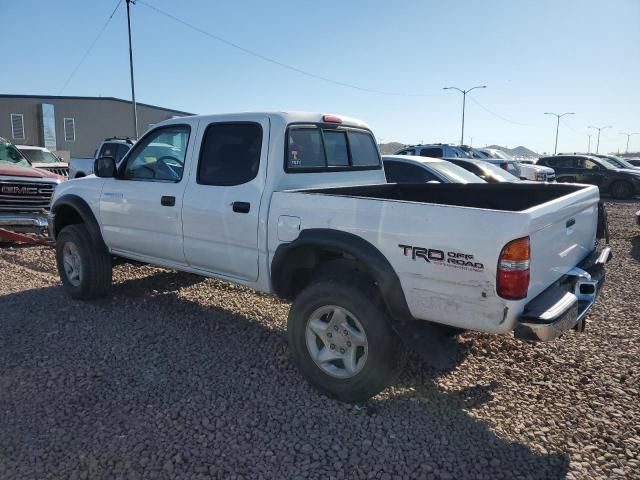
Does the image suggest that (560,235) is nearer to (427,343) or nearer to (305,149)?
(427,343)

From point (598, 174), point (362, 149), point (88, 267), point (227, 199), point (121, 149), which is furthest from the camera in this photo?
point (598, 174)

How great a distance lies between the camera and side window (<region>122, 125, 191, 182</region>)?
4.73m

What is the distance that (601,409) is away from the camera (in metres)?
3.46

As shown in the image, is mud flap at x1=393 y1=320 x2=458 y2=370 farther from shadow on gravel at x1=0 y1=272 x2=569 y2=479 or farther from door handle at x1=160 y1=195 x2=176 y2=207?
door handle at x1=160 y1=195 x2=176 y2=207

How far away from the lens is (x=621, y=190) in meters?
19.1

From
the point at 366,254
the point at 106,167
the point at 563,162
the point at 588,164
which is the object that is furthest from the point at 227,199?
the point at 563,162

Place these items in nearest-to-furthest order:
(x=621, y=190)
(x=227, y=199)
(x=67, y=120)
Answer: (x=227, y=199), (x=621, y=190), (x=67, y=120)

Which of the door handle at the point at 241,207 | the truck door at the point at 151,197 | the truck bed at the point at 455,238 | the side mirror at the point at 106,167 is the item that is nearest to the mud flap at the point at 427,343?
the truck bed at the point at 455,238

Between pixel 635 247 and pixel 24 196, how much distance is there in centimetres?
1090

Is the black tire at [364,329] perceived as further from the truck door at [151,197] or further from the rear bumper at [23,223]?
the rear bumper at [23,223]

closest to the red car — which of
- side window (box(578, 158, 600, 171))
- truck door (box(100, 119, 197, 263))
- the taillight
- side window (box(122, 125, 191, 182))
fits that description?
truck door (box(100, 119, 197, 263))

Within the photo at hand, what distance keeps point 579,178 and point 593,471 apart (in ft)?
64.6

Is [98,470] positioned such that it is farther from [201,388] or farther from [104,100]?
[104,100]

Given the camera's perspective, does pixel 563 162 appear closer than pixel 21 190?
No
